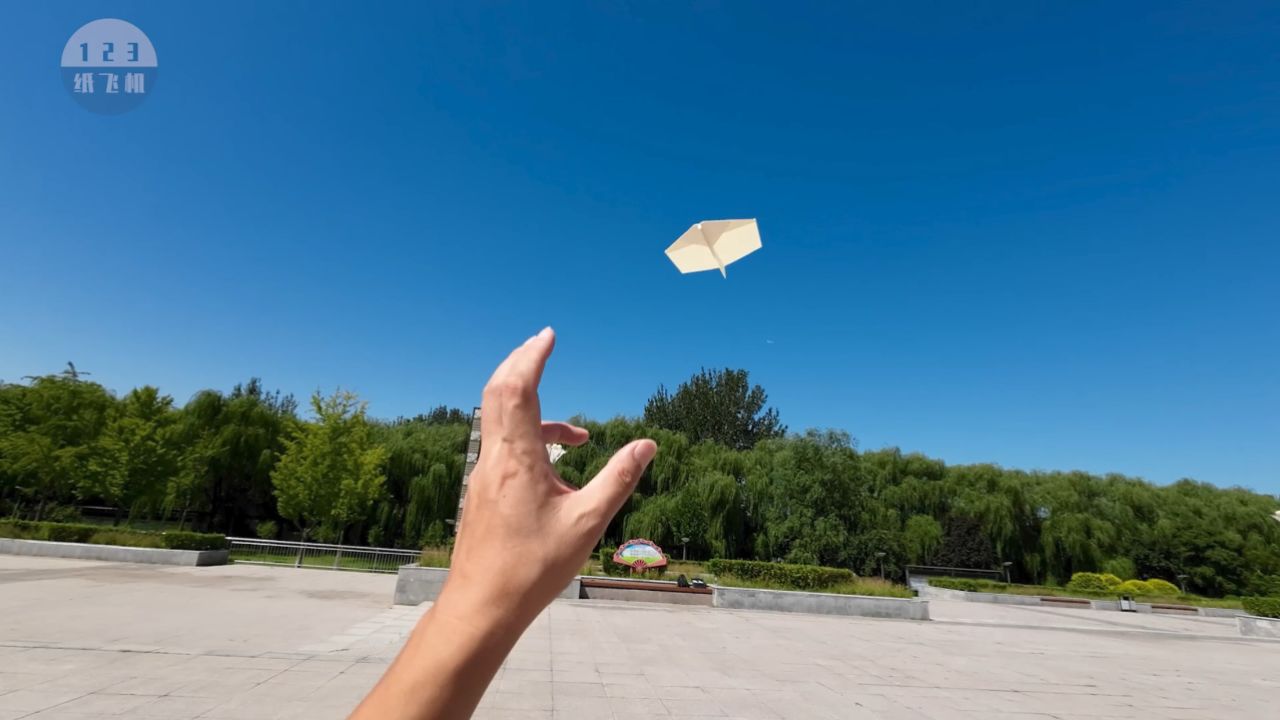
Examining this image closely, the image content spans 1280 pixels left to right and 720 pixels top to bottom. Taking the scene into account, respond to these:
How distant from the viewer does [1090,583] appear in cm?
2575

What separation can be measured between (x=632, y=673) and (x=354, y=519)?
62.7 ft

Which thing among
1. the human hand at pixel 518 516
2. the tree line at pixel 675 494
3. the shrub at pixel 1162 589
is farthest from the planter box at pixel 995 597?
the human hand at pixel 518 516

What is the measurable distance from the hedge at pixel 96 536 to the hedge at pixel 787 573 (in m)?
16.0

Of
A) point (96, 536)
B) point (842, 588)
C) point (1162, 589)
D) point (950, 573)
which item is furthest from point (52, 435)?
point (1162, 589)

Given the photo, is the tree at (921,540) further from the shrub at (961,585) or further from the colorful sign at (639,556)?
the colorful sign at (639,556)

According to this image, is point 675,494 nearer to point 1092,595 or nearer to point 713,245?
point 1092,595

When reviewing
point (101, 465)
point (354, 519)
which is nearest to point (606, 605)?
point (354, 519)

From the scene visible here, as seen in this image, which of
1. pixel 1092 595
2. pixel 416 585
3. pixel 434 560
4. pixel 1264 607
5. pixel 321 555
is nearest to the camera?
pixel 416 585

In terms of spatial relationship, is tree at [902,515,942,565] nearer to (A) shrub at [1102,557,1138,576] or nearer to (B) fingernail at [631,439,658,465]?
(A) shrub at [1102,557,1138,576]

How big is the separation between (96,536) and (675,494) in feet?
67.0

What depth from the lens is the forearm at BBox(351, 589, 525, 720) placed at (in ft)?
3.28

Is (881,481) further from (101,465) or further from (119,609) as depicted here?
(101,465)

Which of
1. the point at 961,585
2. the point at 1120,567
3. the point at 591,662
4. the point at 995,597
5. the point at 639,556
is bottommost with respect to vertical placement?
the point at 995,597

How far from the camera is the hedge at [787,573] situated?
16016mm
